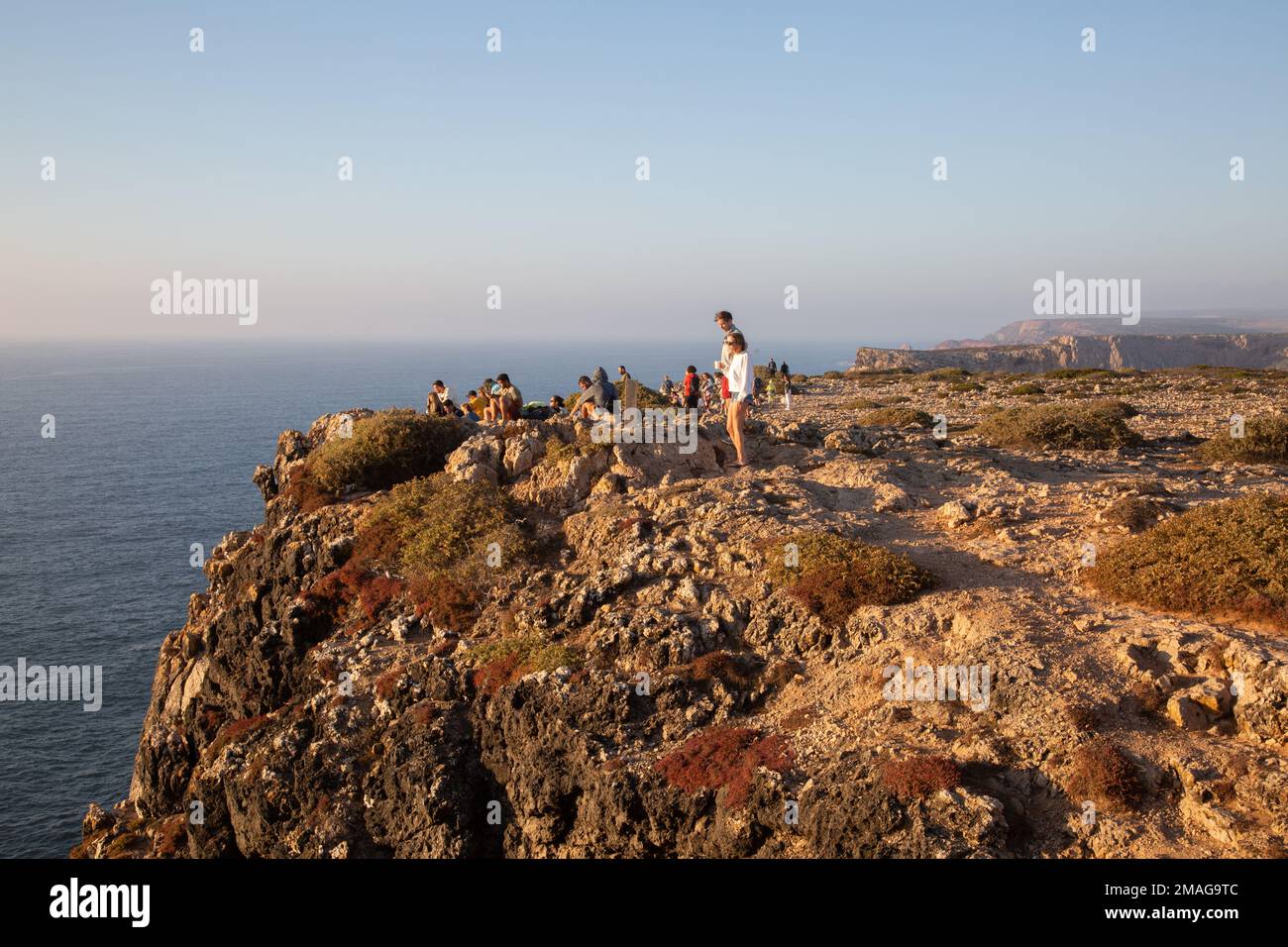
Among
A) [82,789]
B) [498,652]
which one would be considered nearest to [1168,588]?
[498,652]

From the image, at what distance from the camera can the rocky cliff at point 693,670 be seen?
33.7 feet

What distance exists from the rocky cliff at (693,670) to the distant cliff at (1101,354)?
77.6 metres

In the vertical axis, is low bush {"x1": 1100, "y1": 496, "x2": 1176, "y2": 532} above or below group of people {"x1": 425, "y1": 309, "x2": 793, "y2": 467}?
below

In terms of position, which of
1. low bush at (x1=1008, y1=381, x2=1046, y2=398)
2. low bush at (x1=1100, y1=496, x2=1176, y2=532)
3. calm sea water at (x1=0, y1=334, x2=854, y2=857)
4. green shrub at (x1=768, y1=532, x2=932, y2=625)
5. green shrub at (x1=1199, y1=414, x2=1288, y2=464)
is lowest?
calm sea water at (x1=0, y1=334, x2=854, y2=857)

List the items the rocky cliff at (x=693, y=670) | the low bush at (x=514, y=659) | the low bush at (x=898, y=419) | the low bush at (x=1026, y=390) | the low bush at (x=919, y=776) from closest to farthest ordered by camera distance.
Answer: the low bush at (x=919, y=776) → the rocky cliff at (x=693, y=670) → the low bush at (x=514, y=659) → the low bush at (x=898, y=419) → the low bush at (x=1026, y=390)

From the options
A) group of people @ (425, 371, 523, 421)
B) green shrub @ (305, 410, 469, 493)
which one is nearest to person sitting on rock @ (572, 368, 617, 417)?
group of people @ (425, 371, 523, 421)

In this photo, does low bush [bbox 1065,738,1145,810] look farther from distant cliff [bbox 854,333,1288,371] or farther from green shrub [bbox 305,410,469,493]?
distant cliff [bbox 854,333,1288,371]

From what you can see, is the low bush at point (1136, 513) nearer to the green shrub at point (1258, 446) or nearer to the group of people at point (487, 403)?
the green shrub at point (1258, 446)

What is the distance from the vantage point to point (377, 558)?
18.7 m

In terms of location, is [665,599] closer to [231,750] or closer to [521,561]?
[521,561]

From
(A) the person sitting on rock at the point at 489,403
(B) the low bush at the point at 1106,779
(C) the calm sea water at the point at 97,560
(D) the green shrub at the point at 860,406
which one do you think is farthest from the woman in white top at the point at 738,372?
(D) the green shrub at the point at 860,406

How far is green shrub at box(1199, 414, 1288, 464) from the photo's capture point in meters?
22.3

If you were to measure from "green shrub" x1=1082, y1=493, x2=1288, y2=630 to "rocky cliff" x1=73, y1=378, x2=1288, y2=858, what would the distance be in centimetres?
42
